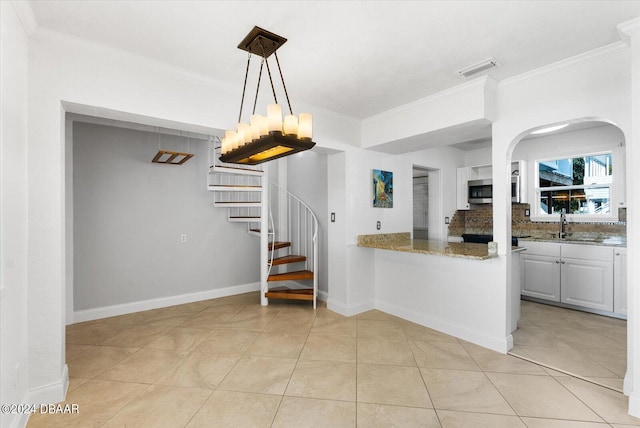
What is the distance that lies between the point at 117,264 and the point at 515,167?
5867mm

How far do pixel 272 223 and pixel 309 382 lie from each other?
99.5 inches

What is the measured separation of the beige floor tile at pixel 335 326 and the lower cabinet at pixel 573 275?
8.85 ft

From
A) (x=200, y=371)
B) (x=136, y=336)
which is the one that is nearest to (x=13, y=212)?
(x=200, y=371)

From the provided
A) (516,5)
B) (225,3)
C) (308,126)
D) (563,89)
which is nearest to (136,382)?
(308,126)

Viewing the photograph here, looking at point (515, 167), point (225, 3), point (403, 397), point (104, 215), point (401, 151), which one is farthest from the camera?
point (515, 167)

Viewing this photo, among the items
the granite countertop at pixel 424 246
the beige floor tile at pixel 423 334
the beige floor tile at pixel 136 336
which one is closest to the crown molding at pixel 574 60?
the granite countertop at pixel 424 246

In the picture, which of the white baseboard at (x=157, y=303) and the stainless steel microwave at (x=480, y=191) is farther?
the stainless steel microwave at (x=480, y=191)

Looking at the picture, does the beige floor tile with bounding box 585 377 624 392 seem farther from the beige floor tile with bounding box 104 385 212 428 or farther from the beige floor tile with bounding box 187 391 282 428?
the beige floor tile with bounding box 104 385 212 428

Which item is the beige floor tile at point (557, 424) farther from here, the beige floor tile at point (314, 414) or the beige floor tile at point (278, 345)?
the beige floor tile at point (278, 345)

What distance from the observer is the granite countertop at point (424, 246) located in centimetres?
306

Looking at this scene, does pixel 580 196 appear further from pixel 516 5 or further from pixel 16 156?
pixel 16 156

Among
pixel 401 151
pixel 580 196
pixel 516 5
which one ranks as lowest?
pixel 580 196

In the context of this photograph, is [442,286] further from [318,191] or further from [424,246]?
[318,191]

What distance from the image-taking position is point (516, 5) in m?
1.85
